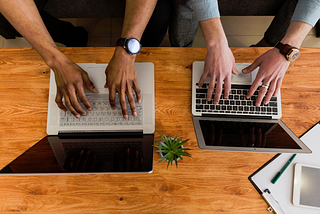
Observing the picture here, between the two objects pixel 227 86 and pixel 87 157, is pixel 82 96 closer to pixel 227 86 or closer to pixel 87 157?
pixel 87 157

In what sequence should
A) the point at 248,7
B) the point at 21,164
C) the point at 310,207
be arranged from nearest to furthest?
1. the point at 21,164
2. the point at 310,207
3. the point at 248,7

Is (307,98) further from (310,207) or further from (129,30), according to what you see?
(129,30)

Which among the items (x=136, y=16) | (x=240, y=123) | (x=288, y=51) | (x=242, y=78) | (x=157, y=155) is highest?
(x=136, y=16)

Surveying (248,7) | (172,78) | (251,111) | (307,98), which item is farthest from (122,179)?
(248,7)

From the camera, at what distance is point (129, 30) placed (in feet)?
2.47

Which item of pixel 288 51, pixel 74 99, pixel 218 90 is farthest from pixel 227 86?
pixel 74 99

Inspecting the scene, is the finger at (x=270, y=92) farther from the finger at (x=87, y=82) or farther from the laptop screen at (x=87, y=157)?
the finger at (x=87, y=82)

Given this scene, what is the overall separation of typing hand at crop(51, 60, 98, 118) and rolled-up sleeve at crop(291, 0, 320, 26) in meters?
0.95

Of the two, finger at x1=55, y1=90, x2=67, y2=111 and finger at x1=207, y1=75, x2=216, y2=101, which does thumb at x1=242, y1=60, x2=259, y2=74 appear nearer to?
finger at x1=207, y1=75, x2=216, y2=101

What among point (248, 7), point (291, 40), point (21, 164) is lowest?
point (21, 164)

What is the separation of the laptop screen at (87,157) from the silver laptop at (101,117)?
2.7 inches

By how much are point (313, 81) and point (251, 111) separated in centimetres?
37

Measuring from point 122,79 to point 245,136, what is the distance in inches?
20.9

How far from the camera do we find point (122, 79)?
2.36 feet
